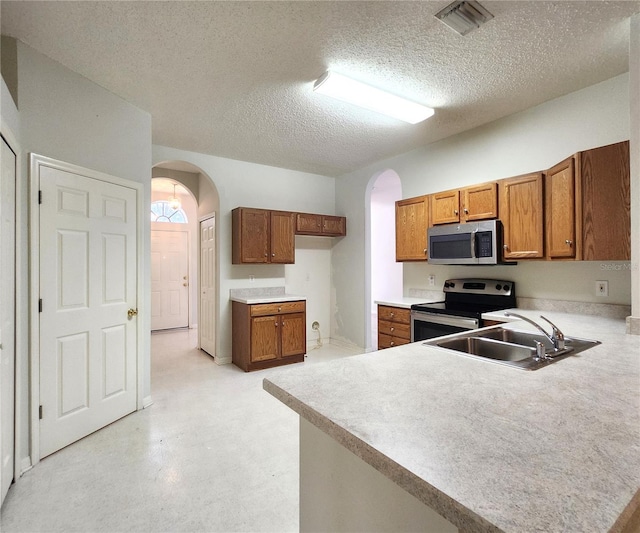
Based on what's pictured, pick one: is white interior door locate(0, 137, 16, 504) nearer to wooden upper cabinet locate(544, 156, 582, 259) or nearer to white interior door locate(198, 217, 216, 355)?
white interior door locate(198, 217, 216, 355)

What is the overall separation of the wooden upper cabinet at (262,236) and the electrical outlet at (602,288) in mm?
3207

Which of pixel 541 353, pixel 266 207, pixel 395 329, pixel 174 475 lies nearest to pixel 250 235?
pixel 266 207

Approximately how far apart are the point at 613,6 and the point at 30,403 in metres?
4.12

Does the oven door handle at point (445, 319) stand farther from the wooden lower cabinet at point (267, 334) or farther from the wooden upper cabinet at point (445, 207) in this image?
the wooden lower cabinet at point (267, 334)

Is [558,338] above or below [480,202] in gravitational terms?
below

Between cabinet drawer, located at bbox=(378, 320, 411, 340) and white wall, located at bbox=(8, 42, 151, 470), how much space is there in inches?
94.9

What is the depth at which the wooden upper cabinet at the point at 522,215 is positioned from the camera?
272cm

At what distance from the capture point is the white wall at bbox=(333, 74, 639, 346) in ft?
8.38

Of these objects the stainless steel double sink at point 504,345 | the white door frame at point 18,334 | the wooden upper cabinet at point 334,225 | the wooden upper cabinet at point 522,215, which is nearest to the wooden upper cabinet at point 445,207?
the wooden upper cabinet at point 522,215

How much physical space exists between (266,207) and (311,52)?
8.69 feet

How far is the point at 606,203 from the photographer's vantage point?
216cm

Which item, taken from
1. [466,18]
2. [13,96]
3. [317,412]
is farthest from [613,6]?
[13,96]

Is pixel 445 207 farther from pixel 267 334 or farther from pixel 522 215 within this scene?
pixel 267 334

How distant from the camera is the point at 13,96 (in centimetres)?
207
